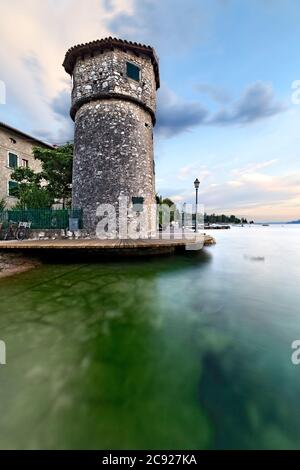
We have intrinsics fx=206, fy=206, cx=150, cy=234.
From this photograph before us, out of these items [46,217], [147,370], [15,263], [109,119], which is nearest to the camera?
[147,370]

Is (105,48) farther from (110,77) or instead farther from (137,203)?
(137,203)

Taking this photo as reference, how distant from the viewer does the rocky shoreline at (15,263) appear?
353 inches

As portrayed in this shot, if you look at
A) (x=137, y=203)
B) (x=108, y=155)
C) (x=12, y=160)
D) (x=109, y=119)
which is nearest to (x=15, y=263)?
(x=137, y=203)

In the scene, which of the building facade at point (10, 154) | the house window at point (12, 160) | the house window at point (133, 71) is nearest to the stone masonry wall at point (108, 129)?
the house window at point (133, 71)

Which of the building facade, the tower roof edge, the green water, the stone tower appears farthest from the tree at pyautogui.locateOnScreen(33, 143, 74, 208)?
the green water

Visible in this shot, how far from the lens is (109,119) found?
1288 cm

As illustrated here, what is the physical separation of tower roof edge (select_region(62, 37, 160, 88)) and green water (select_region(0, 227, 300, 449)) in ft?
47.0

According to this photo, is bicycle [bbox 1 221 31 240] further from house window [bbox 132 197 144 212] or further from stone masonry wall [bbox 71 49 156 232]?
house window [bbox 132 197 144 212]

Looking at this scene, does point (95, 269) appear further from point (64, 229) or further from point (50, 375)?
point (50, 375)

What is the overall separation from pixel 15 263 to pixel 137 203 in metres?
7.43

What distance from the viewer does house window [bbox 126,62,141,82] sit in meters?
12.8

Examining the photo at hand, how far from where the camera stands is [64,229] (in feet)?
42.8

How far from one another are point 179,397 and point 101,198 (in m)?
11.6
